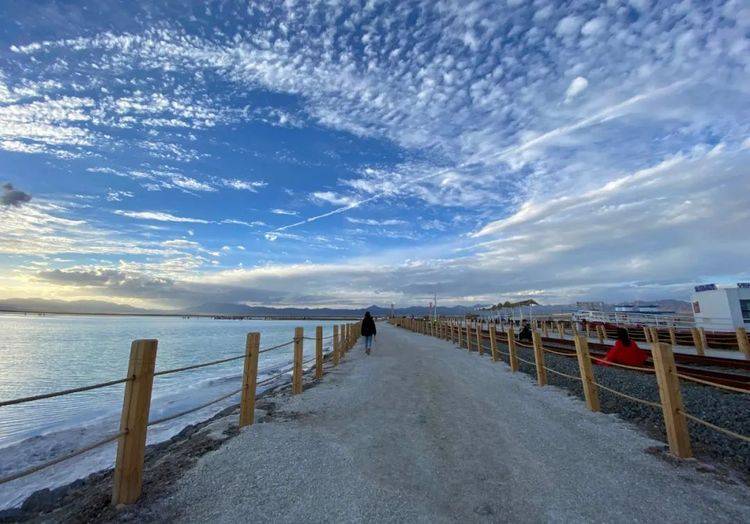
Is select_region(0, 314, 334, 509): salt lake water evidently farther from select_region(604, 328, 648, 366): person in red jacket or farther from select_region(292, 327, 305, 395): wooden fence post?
select_region(604, 328, 648, 366): person in red jacket

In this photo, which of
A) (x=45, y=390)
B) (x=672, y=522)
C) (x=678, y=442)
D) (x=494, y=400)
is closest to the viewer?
(x=672, y=522)

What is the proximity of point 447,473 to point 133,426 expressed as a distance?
301 centimetres

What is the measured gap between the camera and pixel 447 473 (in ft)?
12.8

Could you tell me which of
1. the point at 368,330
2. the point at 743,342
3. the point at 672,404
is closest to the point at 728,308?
the point at 743,342

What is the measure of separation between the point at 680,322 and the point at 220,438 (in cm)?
2891

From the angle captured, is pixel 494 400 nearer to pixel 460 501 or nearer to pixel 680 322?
pixel 460 501

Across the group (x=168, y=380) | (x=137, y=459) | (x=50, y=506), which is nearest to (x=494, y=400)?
(x=137, y=459)

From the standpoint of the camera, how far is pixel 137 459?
354 cm

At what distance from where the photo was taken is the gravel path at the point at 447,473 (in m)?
3.19

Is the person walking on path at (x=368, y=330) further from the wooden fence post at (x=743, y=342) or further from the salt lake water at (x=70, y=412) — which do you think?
the wooden fence post at (x=743, y=342)

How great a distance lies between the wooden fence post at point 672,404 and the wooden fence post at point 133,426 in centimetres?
545

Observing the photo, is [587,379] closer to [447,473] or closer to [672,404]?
[672,404]

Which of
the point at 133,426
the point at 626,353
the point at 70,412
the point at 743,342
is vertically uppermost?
the point at 133,426

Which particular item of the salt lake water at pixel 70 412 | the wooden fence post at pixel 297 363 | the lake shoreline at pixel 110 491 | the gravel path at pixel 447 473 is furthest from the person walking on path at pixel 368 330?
the lake shoreline at pixel 110 491
